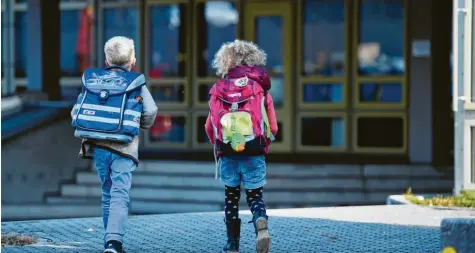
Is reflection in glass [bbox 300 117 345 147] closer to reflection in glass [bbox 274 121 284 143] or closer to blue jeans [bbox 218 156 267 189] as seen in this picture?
reflection in glass [bbox 274 121 284 143]

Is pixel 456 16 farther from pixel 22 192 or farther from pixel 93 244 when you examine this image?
pixel 22 192

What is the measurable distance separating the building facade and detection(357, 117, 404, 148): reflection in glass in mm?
16

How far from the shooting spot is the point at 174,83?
51.4 ft

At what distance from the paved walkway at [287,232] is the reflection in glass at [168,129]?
5.89 m

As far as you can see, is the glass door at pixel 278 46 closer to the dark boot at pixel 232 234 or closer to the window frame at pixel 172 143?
the window frame at pixel 172 143

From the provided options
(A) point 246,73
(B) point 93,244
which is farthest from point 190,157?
(A) point 246,73

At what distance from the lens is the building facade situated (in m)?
13.9

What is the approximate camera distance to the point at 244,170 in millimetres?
6645

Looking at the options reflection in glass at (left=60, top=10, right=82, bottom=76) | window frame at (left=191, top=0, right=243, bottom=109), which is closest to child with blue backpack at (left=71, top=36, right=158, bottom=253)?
window frame at (left=191, top=0, right=243, bottom=109)

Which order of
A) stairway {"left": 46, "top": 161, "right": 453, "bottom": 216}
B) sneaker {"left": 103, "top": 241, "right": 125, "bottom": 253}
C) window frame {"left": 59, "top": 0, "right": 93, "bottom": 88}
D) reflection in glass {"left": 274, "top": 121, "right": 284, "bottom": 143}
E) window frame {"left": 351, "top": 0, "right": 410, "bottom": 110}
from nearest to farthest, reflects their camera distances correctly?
sneaker {"left": 103, "top": 241, "right": 125, "bottom": 253}, stairway {"left": 46, "top": 161, "right": 453, "bottom": 216}, window frame {"left": 351, "top": 0, "right": 410, "bottom": 110}, reflection in glass {"left": 274, "top": 121, "right": 284, "bottom": 143}, window frame {"left": 59, "top": 0, "right": 93, "bottom": 88}

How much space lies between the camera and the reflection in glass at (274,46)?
49.0 ft

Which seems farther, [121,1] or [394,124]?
[121,1]

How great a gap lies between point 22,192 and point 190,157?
8.48ft

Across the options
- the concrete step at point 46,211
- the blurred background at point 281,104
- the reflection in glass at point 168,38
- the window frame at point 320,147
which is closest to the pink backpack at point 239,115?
the blurred background at point 281,104
